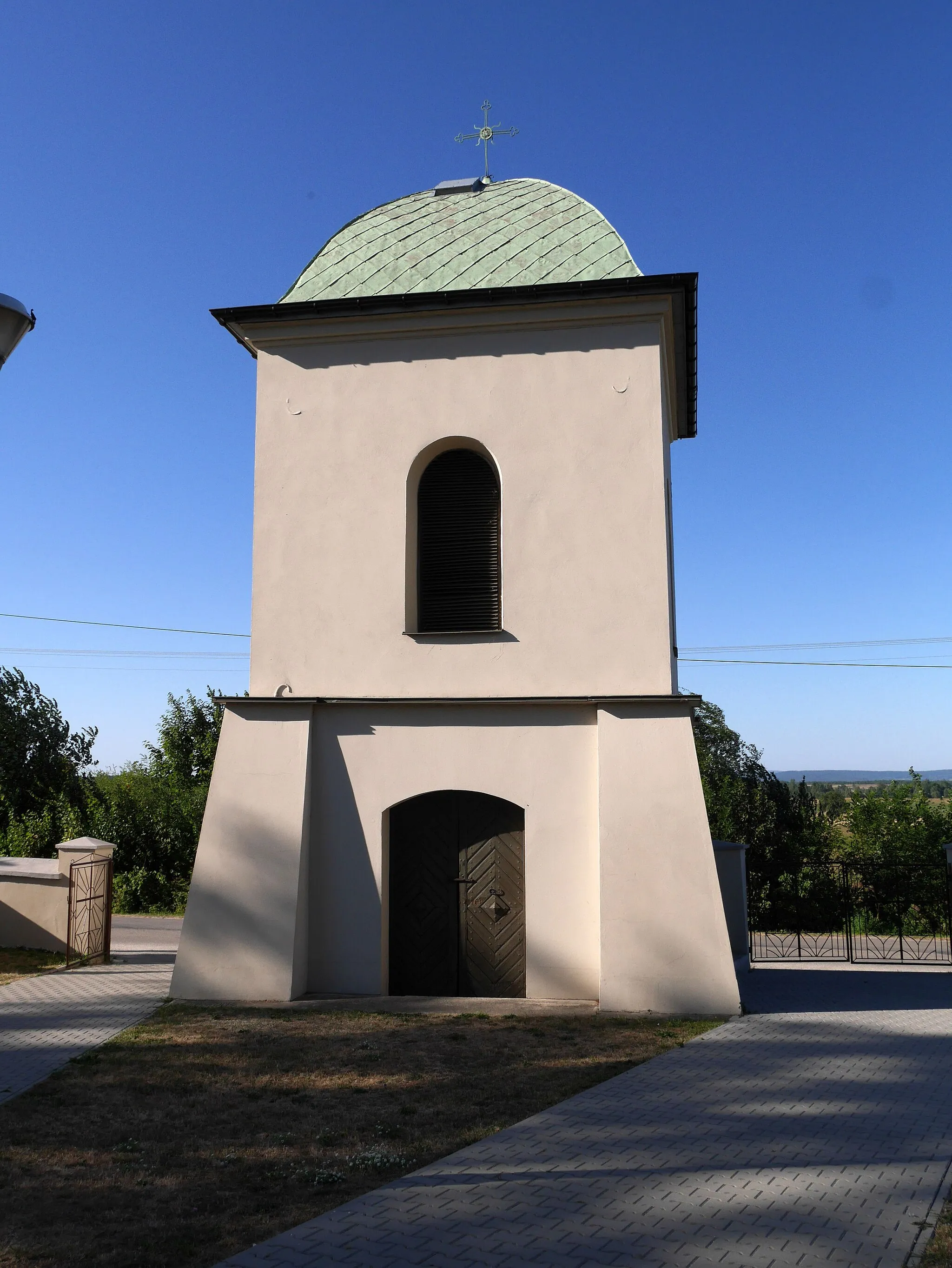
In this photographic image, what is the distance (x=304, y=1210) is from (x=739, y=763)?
84.6 feet

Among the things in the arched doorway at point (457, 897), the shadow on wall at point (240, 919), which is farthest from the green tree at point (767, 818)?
the shadow on wall at point (240, 919)

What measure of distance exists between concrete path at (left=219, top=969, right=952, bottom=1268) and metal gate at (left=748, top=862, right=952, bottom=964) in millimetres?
11685

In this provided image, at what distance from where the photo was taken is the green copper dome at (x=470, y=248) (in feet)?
38.8

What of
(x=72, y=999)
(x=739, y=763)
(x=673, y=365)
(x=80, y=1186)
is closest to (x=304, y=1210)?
(x=80, y=1186)

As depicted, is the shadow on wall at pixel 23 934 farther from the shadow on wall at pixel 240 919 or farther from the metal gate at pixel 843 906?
the metal gate at pixel 843 906

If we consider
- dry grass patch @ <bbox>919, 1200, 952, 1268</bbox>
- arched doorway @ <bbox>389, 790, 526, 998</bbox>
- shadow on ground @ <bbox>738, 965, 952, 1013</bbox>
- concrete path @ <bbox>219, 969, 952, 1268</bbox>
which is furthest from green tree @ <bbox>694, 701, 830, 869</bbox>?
dry grass patch @ <bbox>919, 1200, 952, 1268</bbox>

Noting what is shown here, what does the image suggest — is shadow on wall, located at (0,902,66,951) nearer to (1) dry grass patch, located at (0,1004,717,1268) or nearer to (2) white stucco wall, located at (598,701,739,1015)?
(1) dry grass patch, located at (0,1004,717,1268)

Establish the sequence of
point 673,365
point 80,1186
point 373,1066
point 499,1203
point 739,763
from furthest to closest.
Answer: point 739,763 → point 673,365 → point 373,1066 → point 80,1186 → point 499,1203

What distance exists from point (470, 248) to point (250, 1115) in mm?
9596

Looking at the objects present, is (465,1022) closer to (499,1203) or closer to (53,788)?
(499,1203)

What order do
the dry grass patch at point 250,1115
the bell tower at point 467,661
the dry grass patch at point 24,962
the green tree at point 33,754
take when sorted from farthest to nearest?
the green tree at point 33,754, the dry grass patch at point 24,962, the bell tower at point 467,661, the dry grass patch at point 250,1115

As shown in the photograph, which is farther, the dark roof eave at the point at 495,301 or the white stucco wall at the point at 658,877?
the dark roof eave at the point at 495,301

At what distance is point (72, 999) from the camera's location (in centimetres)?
1133

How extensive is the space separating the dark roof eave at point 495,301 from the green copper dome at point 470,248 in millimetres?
261
